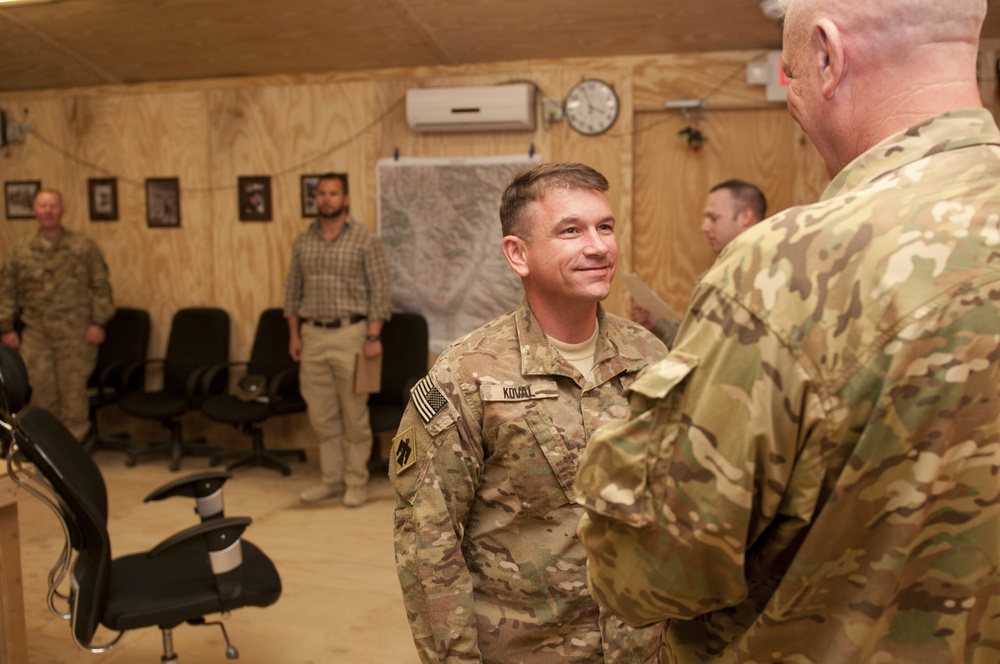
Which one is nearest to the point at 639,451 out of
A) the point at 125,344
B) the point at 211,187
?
the point at 211,187

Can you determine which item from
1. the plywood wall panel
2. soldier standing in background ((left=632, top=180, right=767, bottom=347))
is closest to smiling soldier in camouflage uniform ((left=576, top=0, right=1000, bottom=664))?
soldier standing in background ((left=632, top=180, right=767, bottom=347))

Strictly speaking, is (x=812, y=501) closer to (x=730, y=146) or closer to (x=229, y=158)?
(x=730, y=146)

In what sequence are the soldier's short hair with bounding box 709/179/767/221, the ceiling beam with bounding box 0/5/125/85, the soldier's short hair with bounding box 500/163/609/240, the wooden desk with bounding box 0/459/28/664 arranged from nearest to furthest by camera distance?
the soldier's short hair with bounding box 500/163/609/240, the wooden desk with bounding box 0/459/28/664, the soldier's short hair with bounding box 709/179/767/221, the ceiling beam with bounding box 0/5/125/85

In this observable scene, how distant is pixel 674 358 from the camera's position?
89 cm

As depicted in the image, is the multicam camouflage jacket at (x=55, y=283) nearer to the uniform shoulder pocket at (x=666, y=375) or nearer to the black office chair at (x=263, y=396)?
the black office chair at (x=263, y=396)

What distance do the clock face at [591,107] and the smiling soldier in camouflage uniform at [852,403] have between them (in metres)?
4.17

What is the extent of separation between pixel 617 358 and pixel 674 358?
801 millimetres

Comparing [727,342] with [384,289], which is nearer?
[727,342]

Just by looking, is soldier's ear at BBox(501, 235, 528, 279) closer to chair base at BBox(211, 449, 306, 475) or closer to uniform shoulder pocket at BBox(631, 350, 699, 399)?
uniform shoulder pocket at BBox(631, 350, 699, 399)

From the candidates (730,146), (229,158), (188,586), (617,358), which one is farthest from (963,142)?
(229,158)

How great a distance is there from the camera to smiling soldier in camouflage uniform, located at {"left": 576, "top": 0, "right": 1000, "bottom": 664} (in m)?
0.82

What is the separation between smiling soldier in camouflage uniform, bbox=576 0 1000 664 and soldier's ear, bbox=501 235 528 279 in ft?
2.72

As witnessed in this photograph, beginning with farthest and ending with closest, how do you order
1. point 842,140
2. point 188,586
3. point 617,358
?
point 188,586
point 617,358
point 842,140

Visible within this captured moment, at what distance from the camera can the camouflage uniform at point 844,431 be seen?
814 mm
